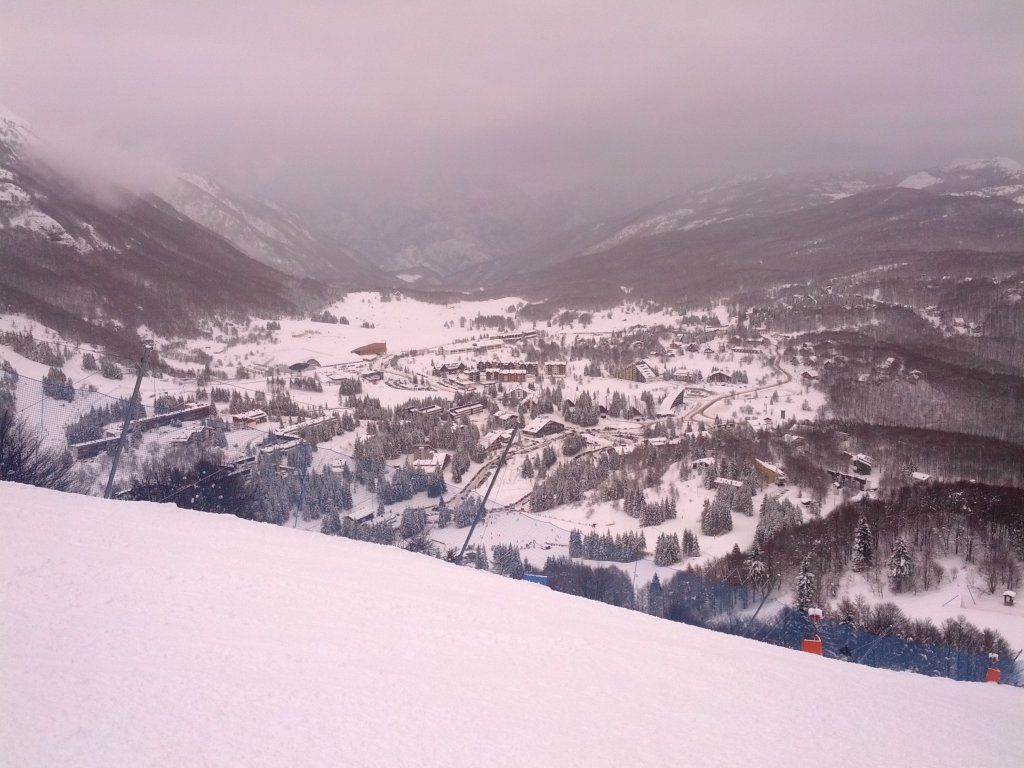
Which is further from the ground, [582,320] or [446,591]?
[582,320]

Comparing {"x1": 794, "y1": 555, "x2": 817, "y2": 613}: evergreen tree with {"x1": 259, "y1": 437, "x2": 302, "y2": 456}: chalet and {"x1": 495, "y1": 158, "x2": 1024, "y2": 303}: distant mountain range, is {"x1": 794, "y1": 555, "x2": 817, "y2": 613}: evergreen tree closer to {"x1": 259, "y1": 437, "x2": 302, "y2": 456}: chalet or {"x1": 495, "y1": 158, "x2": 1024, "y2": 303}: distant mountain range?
{"x1": 259, "y1": 437, "x2": 302, "y2": 456}: chalet

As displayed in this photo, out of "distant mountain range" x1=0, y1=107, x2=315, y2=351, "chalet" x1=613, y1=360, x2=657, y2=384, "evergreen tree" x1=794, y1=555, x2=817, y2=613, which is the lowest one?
"evergreen tree" x1=794, y1=555, x2=817, y2=613

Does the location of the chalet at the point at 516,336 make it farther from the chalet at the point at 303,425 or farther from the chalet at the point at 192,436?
the chalet at the point at 192,436

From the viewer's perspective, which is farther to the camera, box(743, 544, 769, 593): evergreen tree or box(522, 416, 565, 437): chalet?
box(522, 416, 565, 437): chalet

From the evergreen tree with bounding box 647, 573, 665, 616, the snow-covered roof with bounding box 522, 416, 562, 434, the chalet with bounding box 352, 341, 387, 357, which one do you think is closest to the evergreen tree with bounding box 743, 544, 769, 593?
the evergreen tree with bounding box 647, 573, 665, 616

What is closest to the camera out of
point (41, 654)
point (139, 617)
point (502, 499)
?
point (41, 654)

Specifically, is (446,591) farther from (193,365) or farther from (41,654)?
(193,365)

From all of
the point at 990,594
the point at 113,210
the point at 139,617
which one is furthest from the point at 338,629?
the point at 113,210
